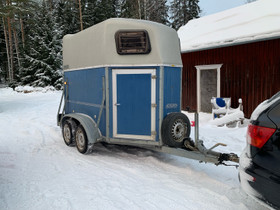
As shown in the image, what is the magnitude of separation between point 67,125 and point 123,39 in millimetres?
3103

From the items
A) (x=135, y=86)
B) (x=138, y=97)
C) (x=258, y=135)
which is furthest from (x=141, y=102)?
(x=258, y=135)

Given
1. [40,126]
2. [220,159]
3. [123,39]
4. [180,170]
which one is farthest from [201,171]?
[40,126]

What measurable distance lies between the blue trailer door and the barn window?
0.42 m

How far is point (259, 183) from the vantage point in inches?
108

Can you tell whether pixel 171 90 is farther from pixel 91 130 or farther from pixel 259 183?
pixel 259 183

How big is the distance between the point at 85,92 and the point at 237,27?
818 centimetres

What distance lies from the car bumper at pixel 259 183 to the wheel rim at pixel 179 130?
89.3 inches

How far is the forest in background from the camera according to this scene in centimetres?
2697

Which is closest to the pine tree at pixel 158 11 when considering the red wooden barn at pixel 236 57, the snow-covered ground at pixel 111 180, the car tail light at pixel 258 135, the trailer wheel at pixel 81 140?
the red wooden barn at pixel 236 57

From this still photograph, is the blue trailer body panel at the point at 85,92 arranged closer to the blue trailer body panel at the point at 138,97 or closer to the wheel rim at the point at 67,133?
the blue trailer body panel at the point at 138,97

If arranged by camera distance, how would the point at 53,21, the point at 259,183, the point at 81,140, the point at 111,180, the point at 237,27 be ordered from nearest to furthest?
the point at 259,183 < the point at 111,180 < the point at 81,140 < the point at 237,27 < the point at 53,21

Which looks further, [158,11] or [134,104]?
[158,11]

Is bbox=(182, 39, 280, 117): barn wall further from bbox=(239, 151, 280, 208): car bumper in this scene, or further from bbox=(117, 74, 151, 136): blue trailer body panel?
bbox=(239, 151, 280, 208): car bumper

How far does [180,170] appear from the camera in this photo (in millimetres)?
5055
